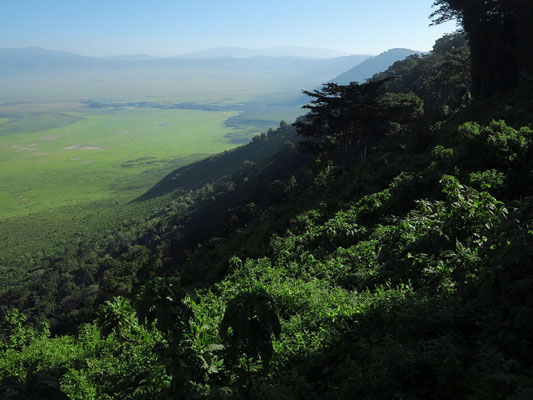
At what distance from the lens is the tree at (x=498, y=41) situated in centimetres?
2123

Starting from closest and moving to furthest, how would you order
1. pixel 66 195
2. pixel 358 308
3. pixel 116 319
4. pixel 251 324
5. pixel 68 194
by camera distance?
pixel 251 324 < pixel 358 308 < pixel 116 319 < pixel 66 195 < pixel 68 194

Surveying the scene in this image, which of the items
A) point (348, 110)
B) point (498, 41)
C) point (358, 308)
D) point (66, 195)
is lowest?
point (66, 195)

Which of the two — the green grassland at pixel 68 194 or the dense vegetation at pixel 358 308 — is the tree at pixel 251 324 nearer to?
the dense vegetation at pixel 358 308

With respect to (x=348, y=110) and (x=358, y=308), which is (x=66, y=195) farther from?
(x=358, y=308)

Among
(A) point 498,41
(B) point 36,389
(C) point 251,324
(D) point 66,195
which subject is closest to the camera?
(B) point 36,389

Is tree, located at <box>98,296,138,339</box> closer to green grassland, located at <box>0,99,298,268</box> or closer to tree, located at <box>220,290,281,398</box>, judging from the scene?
tree, located at <box>220,290,281,398</box>

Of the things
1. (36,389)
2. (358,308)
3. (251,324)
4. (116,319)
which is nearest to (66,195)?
(116,319)

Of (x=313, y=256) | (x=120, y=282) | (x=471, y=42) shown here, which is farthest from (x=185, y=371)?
(x=120, y=282)

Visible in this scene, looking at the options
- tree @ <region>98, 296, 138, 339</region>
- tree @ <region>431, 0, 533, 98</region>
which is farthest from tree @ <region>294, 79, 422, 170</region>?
tree @ <region>98, 296, 138, 339</region>

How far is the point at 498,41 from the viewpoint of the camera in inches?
891

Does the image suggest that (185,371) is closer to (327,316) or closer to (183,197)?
(327,316)

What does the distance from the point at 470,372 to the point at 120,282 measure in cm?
3606

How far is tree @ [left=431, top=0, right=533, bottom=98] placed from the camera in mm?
21234

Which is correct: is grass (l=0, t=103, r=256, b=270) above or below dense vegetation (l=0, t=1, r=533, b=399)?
below
